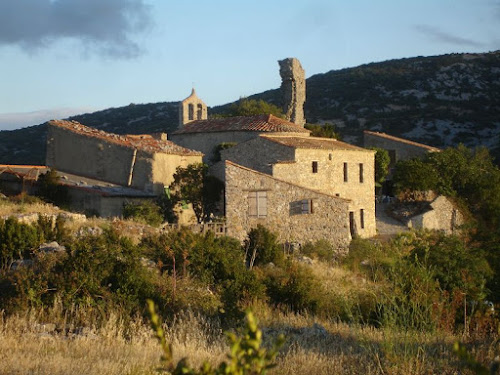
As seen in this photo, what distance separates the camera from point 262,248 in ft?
74.6

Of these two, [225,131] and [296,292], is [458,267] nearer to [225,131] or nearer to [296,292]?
[296,292]

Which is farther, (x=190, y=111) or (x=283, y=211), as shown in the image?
(x=190, y=111)

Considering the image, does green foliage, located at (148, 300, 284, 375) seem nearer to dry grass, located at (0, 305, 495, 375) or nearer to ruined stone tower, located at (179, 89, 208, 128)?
dry grass, located at (0, 305, 495, 375)

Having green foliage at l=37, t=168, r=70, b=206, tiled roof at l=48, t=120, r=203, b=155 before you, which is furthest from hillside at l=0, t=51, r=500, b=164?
green foliage at l=37, t=168, r=70, b=206

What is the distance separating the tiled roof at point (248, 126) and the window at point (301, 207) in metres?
7.62

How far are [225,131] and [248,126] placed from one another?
3.95ft

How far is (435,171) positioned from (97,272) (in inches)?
1089

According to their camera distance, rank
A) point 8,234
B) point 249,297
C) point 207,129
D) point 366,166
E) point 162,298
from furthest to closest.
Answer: point 207,129
point 366,166
point 8,234
point 249,297
point 162,298

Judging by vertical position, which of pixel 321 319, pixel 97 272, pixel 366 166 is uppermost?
pixel 366 166

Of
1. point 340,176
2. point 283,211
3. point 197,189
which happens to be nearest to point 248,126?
point 340,176

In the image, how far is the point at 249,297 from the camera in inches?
520

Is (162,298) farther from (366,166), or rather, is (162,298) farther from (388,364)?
(366,166)

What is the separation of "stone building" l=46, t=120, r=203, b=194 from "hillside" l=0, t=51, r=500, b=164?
1062 inches

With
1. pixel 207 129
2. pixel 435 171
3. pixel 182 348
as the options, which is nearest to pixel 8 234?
pixel 182 348
